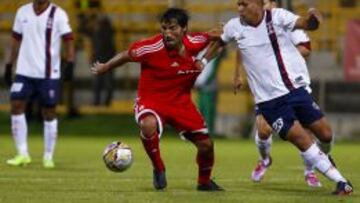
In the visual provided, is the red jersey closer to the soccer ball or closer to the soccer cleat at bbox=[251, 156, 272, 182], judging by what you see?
the soccer ball

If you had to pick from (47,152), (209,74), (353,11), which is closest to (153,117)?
(47,152)

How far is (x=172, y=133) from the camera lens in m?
29.0

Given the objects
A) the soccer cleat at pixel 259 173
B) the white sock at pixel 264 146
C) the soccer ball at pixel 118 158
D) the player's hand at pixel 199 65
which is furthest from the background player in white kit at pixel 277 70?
the white sock at pixel 264 146

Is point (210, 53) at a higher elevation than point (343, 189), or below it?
higher

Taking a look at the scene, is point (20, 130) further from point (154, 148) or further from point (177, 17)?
point (177, 17)

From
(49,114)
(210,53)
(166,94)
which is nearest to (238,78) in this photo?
(210,53)

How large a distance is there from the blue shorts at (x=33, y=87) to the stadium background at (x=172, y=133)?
0.95m

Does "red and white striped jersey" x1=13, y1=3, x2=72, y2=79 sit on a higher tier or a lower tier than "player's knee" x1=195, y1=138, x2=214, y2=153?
higher

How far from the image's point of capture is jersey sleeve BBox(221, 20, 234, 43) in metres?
13.4

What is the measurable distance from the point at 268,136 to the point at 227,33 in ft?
7.73

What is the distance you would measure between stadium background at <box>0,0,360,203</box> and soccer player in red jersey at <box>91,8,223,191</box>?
15.4 inches

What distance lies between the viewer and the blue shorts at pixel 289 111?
12.7 meters

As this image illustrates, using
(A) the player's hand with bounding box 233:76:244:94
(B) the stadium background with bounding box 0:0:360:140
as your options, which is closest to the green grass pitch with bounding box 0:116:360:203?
(A) the player's hand with bounding box 233:76:244:94

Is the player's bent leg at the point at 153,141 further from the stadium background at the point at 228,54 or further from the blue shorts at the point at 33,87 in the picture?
the stadium background at the point at 228,54
